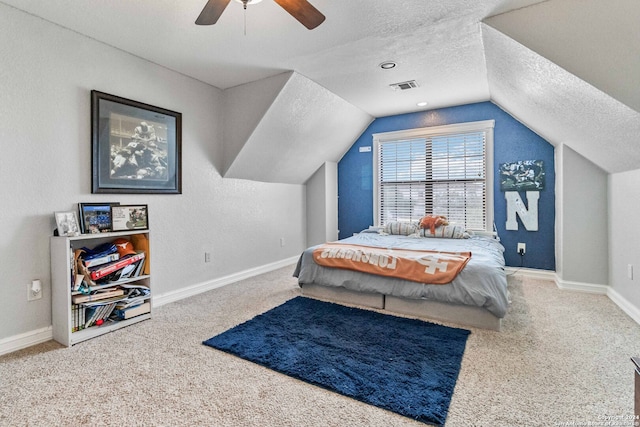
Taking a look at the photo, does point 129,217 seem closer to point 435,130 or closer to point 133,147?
point 133,147

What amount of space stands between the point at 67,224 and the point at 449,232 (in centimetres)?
398

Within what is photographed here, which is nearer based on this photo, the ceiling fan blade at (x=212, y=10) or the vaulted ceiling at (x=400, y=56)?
the ceiling fan blade at (x=212, y=10)

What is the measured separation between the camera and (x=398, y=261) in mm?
2812

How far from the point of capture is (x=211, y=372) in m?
1.89

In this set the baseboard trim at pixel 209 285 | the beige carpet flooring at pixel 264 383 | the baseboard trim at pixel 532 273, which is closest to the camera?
the beige carpet flooring at pixel 264 383

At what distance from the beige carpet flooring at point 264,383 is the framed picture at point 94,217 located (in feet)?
2.77

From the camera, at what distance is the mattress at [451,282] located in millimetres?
2438

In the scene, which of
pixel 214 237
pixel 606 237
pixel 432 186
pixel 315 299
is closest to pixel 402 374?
pixel 315 299

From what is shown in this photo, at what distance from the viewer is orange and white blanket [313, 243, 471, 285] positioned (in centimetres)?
262

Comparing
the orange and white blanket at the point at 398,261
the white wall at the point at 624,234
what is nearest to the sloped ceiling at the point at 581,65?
the white wall at the point at 624,234

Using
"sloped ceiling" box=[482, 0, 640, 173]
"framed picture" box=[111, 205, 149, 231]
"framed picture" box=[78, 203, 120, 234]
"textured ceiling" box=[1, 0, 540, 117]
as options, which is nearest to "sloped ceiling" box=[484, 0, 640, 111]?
"sloped ceiling" box=[482, 0, 640, 173]

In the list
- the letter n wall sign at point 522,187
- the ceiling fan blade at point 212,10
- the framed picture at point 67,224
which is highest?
the ceiling fan blade at point 212,10

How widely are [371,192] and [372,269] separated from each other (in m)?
2.47

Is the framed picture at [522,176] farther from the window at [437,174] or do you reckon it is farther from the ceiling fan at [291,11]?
the ceiling fan at [291,11]
